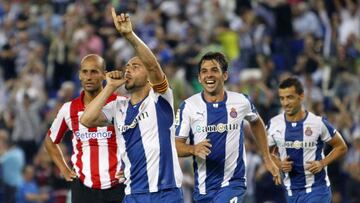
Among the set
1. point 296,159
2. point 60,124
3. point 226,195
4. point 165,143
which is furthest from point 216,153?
point 60,124

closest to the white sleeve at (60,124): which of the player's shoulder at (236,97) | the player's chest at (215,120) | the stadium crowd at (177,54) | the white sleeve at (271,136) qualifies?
the player's chest at (215,120)

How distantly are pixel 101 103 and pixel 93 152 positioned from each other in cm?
151

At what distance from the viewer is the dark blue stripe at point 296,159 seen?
1482 cm

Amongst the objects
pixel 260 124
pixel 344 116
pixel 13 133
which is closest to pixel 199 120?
pixel 260 124

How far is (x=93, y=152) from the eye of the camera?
14.0m

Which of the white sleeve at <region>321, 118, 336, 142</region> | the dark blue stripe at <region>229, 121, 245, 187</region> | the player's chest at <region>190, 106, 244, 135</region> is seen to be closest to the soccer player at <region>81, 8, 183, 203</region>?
the player's chest at <region>190, 106, 244, 135</region>

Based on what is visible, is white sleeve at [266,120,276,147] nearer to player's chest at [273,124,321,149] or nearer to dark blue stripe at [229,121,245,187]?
player's chest at [273,124,321,149]

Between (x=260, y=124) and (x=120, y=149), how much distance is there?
81.0 inches

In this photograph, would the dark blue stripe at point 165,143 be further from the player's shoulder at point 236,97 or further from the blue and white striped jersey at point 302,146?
the blue and white striped jersey at point 302,146

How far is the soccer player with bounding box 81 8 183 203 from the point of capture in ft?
41.2

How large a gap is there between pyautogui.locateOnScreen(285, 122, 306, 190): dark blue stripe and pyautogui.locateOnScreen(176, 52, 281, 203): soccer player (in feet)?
3.88

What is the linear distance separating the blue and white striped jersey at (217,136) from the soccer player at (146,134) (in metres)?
1.09

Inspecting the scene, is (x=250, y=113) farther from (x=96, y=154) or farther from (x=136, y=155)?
(x=136, y=155)

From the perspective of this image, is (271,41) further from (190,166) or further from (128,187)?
(128,187)
